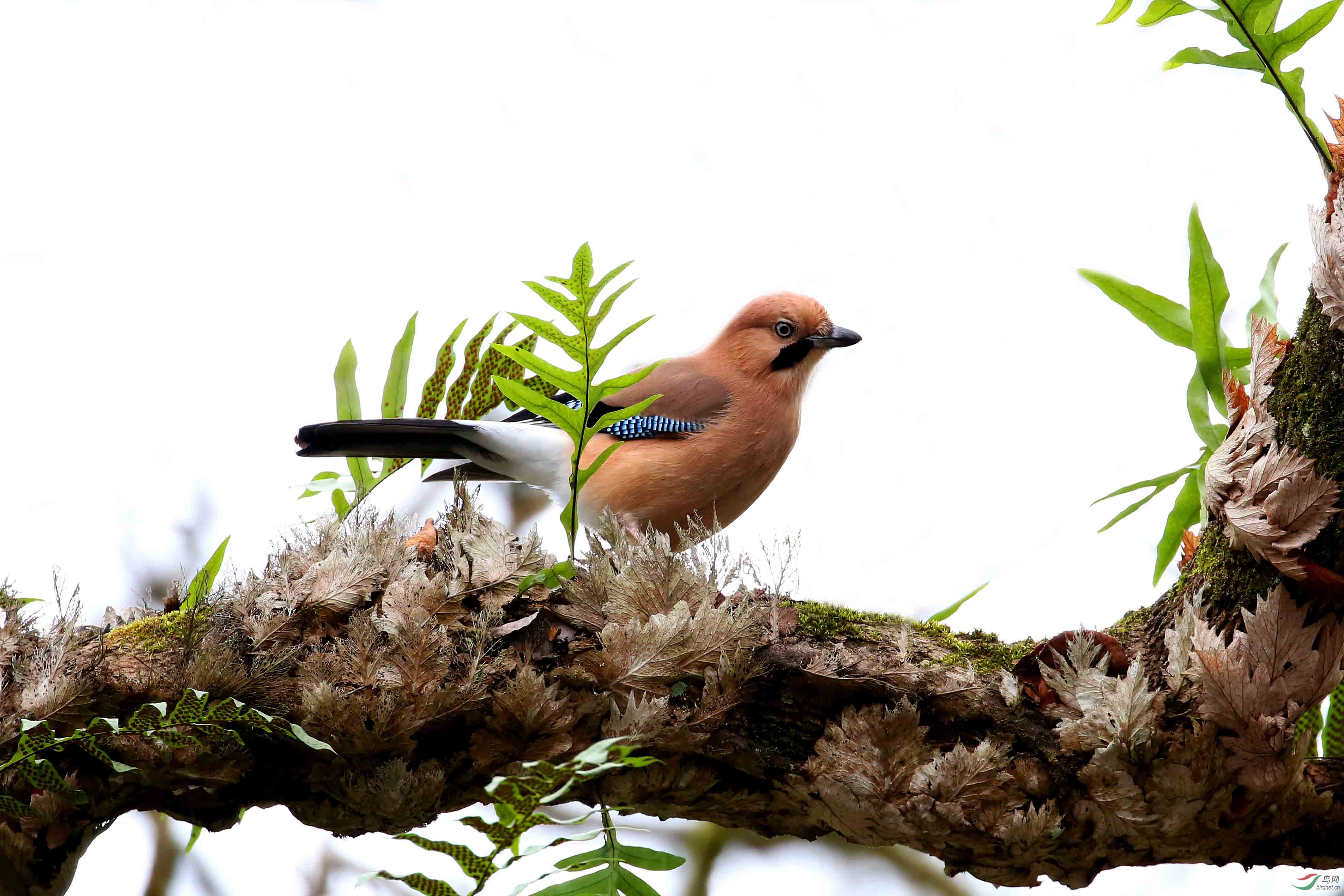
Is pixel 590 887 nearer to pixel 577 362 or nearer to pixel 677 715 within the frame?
pixel 677 715

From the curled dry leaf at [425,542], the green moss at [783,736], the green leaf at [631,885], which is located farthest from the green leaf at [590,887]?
the curled dry leaf at [425,542]

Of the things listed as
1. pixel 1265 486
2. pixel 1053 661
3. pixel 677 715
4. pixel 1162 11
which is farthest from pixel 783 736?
pixel 1162 11

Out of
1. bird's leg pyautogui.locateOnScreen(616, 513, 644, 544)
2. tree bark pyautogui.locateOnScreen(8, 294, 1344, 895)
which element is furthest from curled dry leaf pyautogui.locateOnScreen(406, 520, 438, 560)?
bird's leg pyautogui.locateOnScreen(616, 513, 644, 544)

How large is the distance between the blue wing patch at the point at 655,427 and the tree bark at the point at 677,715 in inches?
43.9

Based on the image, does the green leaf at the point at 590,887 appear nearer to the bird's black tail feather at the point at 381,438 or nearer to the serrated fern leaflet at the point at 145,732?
the serrated fern leaflet at the point at 145,732

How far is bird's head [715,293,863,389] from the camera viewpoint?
318cm

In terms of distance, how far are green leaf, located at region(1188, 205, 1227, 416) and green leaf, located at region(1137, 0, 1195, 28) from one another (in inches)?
15.4

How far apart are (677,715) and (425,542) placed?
58 cm

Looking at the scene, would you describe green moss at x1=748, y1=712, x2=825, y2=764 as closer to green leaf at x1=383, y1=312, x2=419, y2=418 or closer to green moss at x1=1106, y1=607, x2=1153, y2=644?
green moss at x1=1106, y1=607, x2=1153, y2=644

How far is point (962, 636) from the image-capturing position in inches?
74.5

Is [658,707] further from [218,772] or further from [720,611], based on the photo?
[218,772]

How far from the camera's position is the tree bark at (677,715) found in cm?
159

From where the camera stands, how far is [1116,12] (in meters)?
2.14

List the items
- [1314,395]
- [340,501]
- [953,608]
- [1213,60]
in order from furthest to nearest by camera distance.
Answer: [340,501]
[953,608]
[1213,60]
[1314,395]
